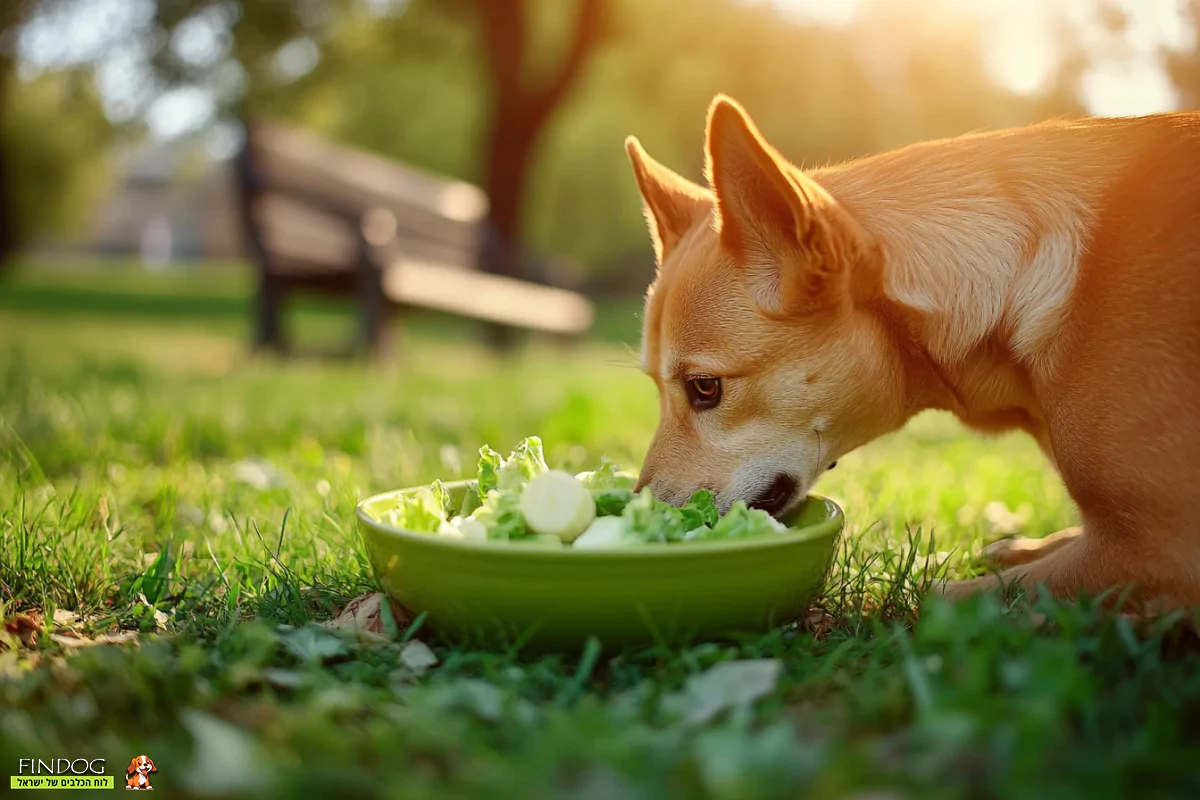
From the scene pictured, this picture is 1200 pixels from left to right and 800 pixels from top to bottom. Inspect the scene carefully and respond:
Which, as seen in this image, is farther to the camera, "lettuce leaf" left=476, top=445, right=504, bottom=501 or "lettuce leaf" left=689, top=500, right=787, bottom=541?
"lettuce leaf" left=476, top=445, right=504, bottom=501

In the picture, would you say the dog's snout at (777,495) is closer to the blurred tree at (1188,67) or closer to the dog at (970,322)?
the dog at (970,322)

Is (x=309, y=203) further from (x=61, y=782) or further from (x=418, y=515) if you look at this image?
(x=61, y=782)

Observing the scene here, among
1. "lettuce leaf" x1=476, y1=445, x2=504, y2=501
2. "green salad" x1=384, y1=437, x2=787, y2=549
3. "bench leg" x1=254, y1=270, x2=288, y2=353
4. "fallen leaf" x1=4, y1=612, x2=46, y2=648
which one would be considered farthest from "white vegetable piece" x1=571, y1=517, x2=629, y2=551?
"bench leg" x1=254, y1=270, x2=288, y2=353

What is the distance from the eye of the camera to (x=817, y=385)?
2283mm

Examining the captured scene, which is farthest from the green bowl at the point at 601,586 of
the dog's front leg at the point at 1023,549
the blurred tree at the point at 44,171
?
the blurred tree at the point at 44,171

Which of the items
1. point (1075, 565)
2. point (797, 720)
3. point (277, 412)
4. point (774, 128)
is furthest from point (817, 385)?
point (774, 128)

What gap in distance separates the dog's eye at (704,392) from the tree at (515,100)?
1060 centimetres

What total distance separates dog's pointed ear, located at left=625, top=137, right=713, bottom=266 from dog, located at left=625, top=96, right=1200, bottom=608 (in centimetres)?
30

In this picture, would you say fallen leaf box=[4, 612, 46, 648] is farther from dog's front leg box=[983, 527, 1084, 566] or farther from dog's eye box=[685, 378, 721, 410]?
dog's front leg box=[983, 527, 1084, 566]

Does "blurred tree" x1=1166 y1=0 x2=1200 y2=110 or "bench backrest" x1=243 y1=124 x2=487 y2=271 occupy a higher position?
"blurred tree" x1=1166 y1=0 x2=1200 y2=110

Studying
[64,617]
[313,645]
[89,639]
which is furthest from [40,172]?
[313,645]

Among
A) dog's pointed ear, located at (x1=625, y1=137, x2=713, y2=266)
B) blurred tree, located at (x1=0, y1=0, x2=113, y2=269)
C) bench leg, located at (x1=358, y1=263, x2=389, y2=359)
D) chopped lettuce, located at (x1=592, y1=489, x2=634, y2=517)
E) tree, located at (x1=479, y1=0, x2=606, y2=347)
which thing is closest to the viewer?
chopped lettuce, located at (x1=592, y1=489, x2=634, y2=517)

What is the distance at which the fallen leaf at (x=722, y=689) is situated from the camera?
4.82 ft

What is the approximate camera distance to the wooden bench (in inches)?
340
